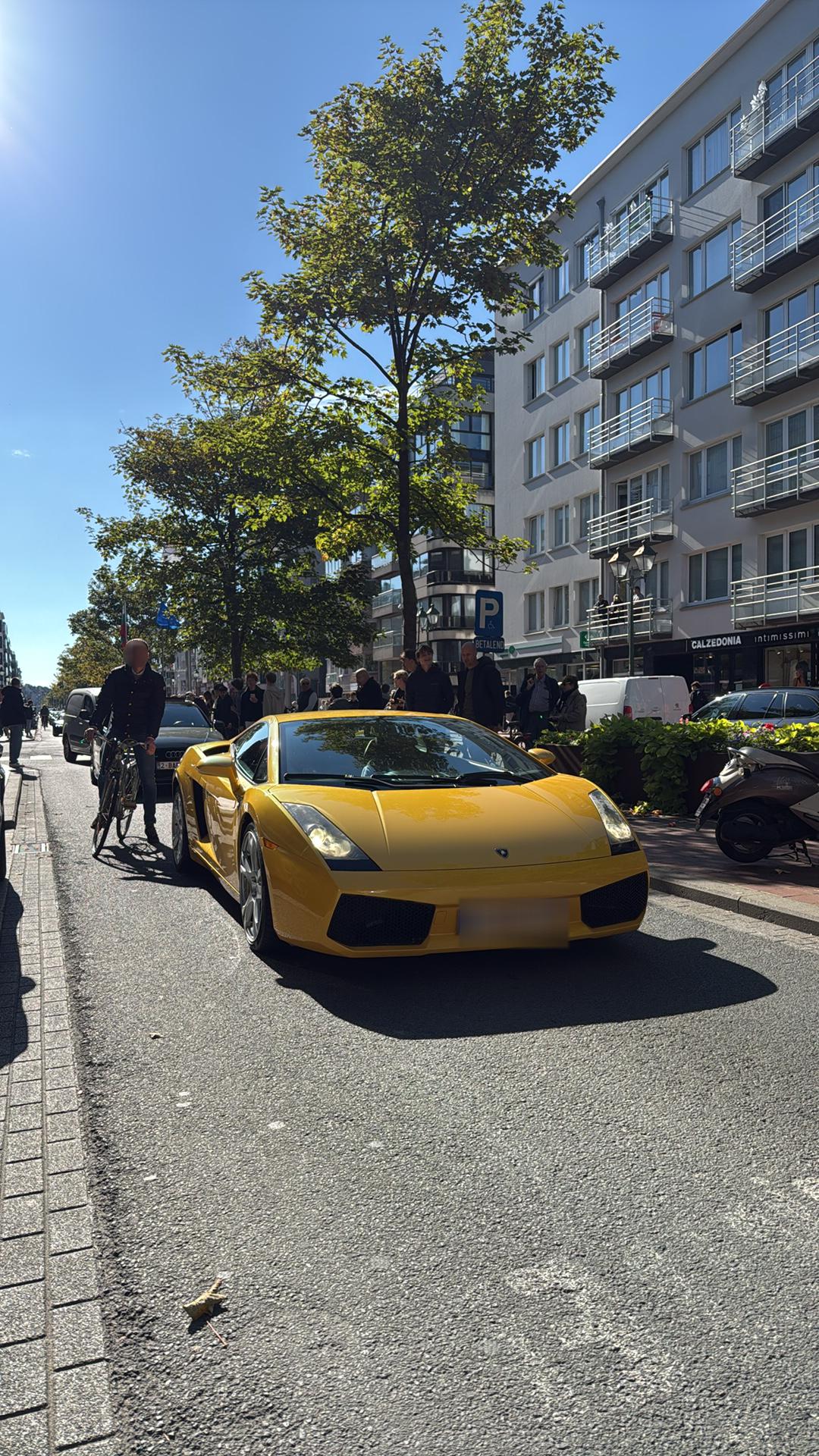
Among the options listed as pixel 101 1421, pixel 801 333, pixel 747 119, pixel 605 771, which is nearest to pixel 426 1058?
pixel 101 1421

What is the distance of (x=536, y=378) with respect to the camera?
43562 millimetres

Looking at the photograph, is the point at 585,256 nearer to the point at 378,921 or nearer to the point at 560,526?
the point at 560,526

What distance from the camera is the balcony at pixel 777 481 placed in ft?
87.2

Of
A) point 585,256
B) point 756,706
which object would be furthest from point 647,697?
point 585,256

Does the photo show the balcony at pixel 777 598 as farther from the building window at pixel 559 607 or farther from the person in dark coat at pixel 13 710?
the person in dark coat at pixel 13 710

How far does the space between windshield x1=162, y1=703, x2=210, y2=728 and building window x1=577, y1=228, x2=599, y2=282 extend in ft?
92.2

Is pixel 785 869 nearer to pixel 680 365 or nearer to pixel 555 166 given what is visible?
pixel 555 166

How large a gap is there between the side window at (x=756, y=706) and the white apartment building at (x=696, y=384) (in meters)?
4.69

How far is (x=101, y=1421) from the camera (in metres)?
1.92

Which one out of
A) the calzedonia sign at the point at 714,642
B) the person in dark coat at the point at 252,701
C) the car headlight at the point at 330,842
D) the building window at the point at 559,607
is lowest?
the car headlight at the point at 330,842

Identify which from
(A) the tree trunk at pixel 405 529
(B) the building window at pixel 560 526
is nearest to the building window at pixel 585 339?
(B) the building window at pixel 560 526

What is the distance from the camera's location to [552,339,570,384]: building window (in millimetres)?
41062

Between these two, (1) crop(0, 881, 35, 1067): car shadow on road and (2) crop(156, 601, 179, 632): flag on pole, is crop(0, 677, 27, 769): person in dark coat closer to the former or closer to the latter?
(2) crop(156, 601, 179, 632): flag on pole

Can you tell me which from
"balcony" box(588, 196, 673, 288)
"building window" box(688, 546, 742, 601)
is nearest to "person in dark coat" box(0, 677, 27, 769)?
"building window" box(688, 546, 742, 601)
